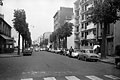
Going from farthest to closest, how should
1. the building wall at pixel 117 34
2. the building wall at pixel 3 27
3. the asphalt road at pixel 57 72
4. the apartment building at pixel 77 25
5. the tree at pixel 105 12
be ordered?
the apartment building at pixel 77 25
the building wall at pixel 3 27
the building wall at pixel 117 34
the tree at pixel 105 12
the asphalt road at pixel 57 72

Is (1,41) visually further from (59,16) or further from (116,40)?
(59,16)

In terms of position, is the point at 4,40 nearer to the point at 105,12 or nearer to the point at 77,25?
the point at 77,25

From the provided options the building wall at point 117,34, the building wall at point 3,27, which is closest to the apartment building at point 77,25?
the building wall at point 3,27

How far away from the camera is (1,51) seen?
136 ft

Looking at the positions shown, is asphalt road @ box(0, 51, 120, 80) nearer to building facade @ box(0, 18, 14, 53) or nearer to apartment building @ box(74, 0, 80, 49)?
building facade @ box(0, 18, 14, 53)

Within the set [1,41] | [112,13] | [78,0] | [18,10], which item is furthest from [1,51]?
[78,0]

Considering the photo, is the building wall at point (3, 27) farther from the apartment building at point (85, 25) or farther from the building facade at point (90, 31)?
the apartment building at point (85, 25)

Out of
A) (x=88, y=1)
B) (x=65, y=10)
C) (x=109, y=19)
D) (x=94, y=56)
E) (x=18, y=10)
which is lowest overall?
(x=94, y=56)

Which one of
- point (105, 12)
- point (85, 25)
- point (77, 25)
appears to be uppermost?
point (77, 25)

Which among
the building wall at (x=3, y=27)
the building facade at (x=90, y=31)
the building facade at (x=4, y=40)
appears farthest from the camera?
the building wall at (x=3, y=27)

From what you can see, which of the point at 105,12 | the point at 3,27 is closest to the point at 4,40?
the point at 3,27

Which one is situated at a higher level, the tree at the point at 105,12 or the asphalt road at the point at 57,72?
the tree at the point at 105,12

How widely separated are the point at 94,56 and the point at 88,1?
31.2 m

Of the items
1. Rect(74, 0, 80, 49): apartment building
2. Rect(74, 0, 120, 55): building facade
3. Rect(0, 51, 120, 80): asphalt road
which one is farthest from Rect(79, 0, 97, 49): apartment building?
Rect(0, 51, 120, 80): asphalt road
